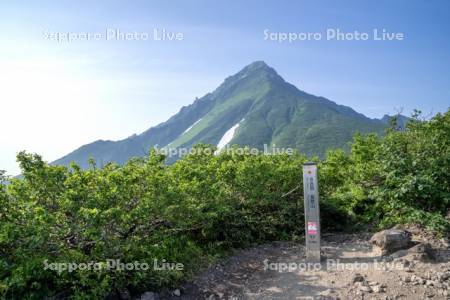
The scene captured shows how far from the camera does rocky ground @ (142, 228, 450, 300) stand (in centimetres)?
615

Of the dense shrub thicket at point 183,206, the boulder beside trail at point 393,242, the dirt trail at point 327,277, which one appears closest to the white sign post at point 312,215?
the dirt trail at point 327,277

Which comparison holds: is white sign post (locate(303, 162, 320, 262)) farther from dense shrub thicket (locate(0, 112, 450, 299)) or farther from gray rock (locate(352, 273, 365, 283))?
dense shrub thicket (locate(0, 112, 450, 299))

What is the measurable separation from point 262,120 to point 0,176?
159 m

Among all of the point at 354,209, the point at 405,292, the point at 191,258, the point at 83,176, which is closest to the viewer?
the point at 405,292

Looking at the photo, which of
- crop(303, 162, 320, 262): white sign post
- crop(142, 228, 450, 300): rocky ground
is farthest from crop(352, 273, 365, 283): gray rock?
crop(303, 162, 320, 262): white sign post

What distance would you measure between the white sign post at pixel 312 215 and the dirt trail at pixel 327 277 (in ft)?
0.92

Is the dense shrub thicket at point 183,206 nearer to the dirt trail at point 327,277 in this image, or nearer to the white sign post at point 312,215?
the dirt trail at point 327,277

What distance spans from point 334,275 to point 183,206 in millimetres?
3217

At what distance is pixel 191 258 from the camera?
7.59 m

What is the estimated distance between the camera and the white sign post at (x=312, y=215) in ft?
25.2

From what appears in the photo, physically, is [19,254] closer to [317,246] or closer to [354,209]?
[317,246]

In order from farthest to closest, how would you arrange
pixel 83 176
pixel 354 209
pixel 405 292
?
1. pixel 354 209
2. pixel 83 176
3. pixel 405 292

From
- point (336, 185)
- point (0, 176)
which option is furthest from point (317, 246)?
point (0, 176)

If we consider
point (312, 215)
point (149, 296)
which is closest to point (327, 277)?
point (312, 215)
